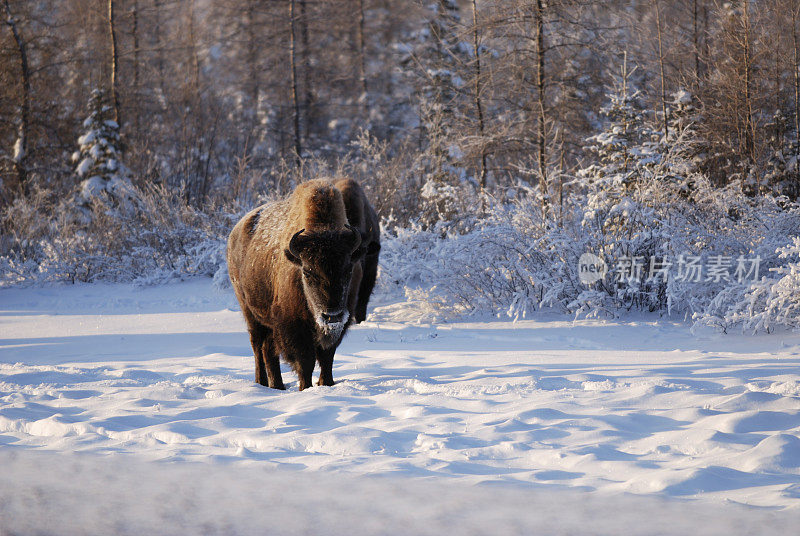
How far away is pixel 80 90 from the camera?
26.2m

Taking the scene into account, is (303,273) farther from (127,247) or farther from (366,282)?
(127,247)

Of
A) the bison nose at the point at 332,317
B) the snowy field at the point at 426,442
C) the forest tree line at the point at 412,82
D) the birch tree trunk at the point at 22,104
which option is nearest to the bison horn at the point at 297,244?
the bison nose at the point at 332,317

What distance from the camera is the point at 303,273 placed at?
571 cm

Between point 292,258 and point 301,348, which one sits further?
point 301,348

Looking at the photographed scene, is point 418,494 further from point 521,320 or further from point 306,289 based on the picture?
point 521,320

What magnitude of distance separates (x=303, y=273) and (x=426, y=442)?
206cm

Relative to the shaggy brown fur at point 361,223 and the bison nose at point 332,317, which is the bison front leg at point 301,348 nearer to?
the bison nose at point 332,317

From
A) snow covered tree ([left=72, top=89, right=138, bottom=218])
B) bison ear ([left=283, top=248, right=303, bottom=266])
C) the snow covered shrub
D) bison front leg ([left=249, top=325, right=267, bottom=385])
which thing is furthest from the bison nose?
snow covered tree ([left=72, top=89, right=138, bottom=218])

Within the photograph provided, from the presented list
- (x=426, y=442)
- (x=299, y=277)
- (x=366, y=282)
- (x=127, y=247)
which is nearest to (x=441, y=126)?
(x=127, y=247)

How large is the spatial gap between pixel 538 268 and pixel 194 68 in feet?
87.5

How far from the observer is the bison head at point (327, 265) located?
5383 mm

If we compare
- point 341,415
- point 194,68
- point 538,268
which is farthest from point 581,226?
point 194,68

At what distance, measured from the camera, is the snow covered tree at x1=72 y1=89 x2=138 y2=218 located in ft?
63.6

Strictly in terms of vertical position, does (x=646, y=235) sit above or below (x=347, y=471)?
above
